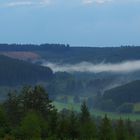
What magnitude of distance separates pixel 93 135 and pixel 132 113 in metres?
126

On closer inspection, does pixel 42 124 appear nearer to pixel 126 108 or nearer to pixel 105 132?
pixel 105 132

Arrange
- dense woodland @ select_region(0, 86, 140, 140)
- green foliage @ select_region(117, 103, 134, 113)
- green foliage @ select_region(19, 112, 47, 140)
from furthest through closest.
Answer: green foliage @ select_region(117, 103, 134, 113), dense woodland @ select_region(0, 86, 140, 140), green foliage @ select_region(19, 112, 47, 140)

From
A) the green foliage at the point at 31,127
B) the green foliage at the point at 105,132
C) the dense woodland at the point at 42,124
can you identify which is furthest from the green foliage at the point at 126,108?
the green foliage at the point at 31,127

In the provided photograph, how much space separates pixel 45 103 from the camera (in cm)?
5912

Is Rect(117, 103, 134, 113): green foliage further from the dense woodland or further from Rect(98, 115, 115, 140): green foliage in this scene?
Rect(98, 115, 115, 140): green foliage

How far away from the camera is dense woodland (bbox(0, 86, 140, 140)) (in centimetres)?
5041

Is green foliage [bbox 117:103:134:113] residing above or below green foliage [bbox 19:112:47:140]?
below

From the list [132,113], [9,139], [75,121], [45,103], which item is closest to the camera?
[9,139]

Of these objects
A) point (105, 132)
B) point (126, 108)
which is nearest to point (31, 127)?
point (105, 132)

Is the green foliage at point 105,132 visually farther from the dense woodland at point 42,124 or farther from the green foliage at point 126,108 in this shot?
the green foliage at point 126,108

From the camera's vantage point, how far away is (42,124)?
5228cm

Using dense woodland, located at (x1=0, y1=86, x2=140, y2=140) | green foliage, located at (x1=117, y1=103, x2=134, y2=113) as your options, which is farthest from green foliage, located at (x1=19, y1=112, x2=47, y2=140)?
green foliage, located at (x1=117, y1=103, x2=134, y2=113)

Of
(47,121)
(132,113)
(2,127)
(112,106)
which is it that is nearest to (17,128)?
(2,127)

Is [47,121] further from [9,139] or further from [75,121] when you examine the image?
[9,139]
